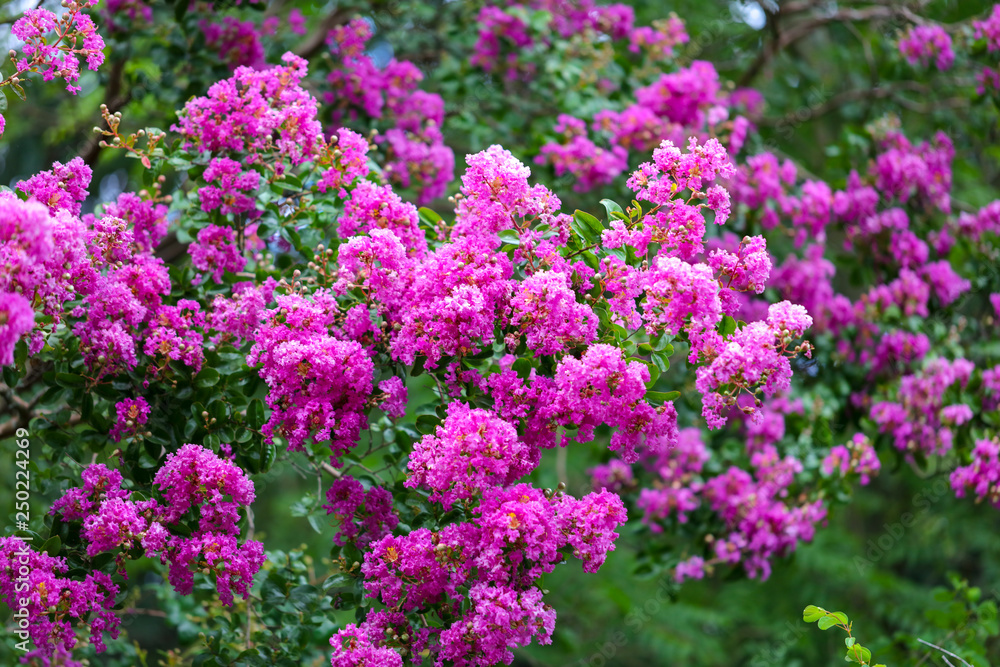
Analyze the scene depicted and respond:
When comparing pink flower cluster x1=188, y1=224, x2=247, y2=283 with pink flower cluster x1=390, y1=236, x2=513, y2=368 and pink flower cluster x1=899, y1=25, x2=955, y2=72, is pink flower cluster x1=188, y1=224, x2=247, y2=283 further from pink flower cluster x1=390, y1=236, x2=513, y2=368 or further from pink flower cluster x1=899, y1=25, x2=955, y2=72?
pink flower cluster x1=899, y1=25, x2=955, y2=72

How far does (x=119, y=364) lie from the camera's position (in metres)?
2.22

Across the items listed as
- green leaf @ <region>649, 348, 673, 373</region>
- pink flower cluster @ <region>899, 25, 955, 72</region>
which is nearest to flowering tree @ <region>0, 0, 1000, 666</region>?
green leaf @ <region>649, 348, 673, 373</region>

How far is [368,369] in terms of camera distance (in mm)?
2062

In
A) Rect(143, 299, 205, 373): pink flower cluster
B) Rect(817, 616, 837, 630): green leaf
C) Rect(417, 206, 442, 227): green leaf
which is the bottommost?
Rect(817, 616, 837, 630): green leaf

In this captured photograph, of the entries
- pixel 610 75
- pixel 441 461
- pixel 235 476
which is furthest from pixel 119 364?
pixel 610 75

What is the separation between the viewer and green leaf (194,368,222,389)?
7.33 feet

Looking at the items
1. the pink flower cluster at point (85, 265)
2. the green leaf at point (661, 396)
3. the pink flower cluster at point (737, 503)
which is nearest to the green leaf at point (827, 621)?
the green leaf at point (661, 396)

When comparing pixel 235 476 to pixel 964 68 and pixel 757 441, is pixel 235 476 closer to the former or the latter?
pixel 757 441

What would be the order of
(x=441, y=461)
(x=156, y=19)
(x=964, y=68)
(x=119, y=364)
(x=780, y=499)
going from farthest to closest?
(x=964, y=68) → (x=156, y=19) → (x=780, y=499) → (x=119, y=364) → (x=441, y=461)

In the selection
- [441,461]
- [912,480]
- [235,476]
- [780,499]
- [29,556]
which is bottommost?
[912,480]

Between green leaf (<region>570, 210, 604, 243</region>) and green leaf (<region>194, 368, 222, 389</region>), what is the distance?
1024 millimetres

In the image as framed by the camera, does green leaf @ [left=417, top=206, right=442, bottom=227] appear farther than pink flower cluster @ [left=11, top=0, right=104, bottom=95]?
Yes

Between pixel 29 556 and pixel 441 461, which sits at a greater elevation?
pixel 441 461

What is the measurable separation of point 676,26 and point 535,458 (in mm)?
2912
